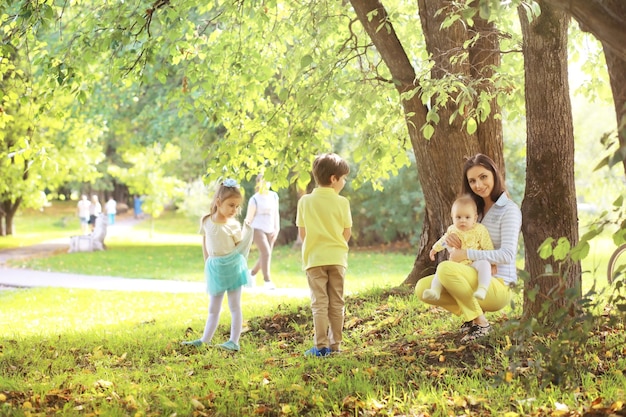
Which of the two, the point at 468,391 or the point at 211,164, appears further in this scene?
the point at 211,164

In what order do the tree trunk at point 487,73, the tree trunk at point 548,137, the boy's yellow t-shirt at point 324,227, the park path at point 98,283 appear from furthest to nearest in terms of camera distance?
the park path at point 98,283
the tree trunk at point 487,73
the boy's yellow t-shirt at point 324,227
the tree trunk at point 548,137

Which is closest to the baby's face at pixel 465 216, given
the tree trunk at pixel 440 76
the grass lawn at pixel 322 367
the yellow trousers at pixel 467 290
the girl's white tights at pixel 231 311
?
the yellow trousers at pixel 467 290

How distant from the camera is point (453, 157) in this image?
25.4ft

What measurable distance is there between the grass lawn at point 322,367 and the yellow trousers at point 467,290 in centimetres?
37

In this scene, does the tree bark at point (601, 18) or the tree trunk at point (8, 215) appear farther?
the tree trunk at point (8, 215)

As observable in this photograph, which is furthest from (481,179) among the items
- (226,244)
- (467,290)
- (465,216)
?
(226,244)

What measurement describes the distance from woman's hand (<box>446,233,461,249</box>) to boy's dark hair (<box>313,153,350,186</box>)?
1.02 meters

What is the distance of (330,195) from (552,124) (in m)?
1.86

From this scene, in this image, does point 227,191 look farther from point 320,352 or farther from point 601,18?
point 601,18

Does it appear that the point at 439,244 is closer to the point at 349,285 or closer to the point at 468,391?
the point at 468,391

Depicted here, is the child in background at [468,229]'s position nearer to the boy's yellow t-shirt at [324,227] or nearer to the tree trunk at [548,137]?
the tree trunk at [548,137]

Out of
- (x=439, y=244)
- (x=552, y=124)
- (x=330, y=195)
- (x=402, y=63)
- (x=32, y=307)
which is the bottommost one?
(x=32, y=307)

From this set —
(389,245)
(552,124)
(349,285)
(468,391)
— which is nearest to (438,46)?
(552,124)

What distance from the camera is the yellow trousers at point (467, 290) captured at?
555 cm
